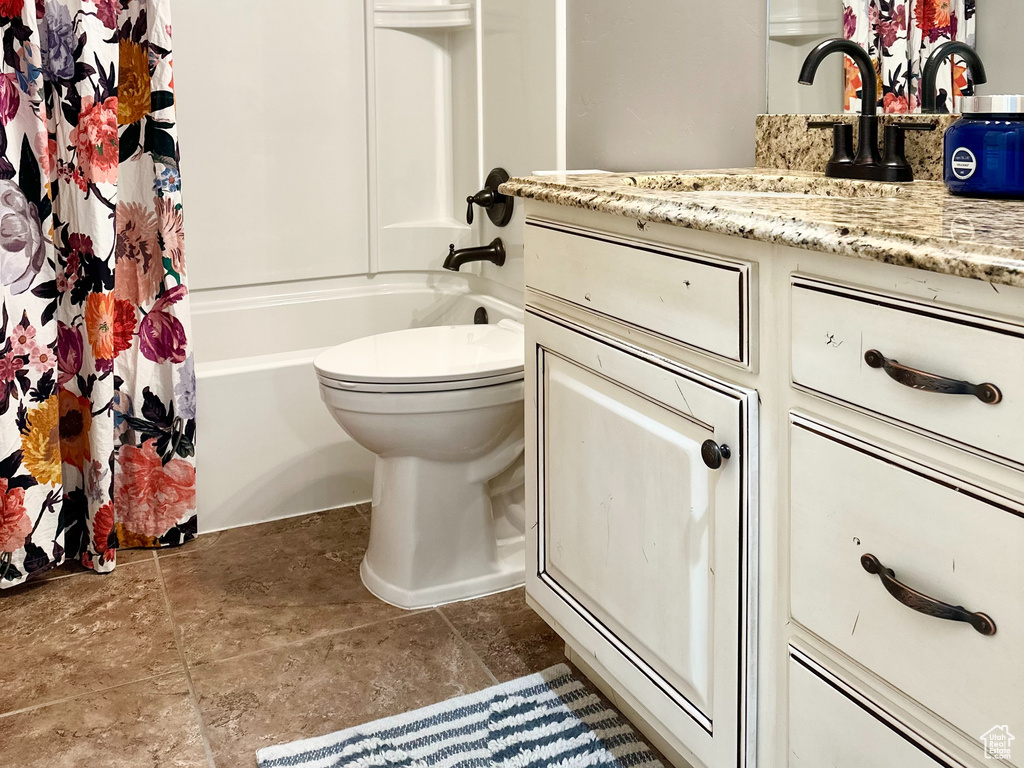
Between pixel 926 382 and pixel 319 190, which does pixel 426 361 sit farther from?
pixel 926 382

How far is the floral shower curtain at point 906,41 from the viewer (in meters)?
1.31

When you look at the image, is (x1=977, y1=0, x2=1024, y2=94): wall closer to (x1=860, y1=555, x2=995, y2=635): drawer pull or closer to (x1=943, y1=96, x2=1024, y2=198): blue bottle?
(x1=943, y1=96, x2=1024, y2=198): blue bottle

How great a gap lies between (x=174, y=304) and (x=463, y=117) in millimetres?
947

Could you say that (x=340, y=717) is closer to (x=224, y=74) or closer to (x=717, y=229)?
(x=717, y=229)

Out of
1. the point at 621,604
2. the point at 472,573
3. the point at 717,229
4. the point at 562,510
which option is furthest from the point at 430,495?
the point at 717,229

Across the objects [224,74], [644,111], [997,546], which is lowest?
[997,546]

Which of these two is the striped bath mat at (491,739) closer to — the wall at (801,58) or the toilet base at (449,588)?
the toilet base at (449,588)

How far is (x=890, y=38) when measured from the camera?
1.40m

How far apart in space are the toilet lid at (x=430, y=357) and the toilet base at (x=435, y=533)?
17 cm

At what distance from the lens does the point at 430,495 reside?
6.11 feet

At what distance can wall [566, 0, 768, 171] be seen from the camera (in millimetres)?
1694

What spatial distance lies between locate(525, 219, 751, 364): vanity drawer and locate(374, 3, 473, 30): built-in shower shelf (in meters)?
1.26

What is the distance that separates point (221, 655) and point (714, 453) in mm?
1038

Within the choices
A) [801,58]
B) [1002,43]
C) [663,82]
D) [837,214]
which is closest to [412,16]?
[663,82]
